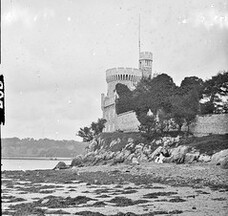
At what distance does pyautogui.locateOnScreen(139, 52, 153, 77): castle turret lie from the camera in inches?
3238

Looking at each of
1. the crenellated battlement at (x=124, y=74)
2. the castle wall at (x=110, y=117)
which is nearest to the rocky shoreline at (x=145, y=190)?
the castle wall at (x=110, y=117)

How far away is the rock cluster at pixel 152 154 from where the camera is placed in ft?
109

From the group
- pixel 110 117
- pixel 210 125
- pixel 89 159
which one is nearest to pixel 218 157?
pixel 210 125

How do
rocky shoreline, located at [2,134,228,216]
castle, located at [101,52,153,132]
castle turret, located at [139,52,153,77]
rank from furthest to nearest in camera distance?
castle turret, located at [139,52,153,77]
castle, located at [101,52,153,132]
rocky shoreline, located at [2,134,228,216]

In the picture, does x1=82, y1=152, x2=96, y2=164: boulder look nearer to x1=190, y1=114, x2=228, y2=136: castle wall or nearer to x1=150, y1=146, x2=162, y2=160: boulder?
x1=150, y1=146, x2=162, y2=160: boulder

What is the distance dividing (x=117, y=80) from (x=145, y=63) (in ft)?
26.2

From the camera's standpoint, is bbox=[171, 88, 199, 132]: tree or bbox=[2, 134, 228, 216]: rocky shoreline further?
bbox=[171, 88, 199, 132]: tree

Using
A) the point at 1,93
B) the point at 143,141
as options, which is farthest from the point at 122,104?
the point at 1,93

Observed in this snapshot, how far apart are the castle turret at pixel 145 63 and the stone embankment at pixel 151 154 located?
23.4 metres

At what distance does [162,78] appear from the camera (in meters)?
60.9

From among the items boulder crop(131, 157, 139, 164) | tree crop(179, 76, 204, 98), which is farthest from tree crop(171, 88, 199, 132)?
tree crop(179, 76, 204, 98)

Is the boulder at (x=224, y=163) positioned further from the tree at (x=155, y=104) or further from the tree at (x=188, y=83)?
the tree at (x=188, y=83)

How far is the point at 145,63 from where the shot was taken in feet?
271

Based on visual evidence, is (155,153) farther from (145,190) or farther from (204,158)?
(145,190)
